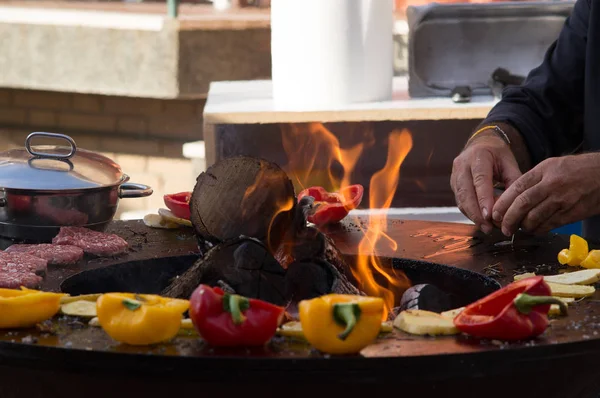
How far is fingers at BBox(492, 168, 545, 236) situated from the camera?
2367mm

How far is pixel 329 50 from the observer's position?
4.12m

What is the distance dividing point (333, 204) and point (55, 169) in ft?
2.41

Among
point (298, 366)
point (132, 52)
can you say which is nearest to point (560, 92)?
point (298, 366)

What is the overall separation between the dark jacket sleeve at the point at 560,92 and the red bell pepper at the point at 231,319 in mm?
1709

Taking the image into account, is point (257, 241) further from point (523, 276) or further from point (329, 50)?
point (329, 50)

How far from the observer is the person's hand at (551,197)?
7.79 feet

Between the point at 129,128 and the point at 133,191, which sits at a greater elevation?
the point at 133,191

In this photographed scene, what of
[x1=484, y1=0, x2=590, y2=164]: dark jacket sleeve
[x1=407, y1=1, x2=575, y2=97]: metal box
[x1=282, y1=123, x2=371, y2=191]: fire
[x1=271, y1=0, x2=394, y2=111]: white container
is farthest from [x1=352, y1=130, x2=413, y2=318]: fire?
[x1=407, y1=1, x2=575, y2=97]: metal box

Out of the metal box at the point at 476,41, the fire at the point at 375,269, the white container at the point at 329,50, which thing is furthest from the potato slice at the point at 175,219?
the metal box at the point at 476,41

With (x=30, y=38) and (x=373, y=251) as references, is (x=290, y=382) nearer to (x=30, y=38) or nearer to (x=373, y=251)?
(x=373, y=251)

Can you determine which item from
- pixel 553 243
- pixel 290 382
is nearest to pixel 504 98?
pixel 553 243

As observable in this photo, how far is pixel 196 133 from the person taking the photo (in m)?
7.20

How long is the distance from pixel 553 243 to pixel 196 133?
4956mm

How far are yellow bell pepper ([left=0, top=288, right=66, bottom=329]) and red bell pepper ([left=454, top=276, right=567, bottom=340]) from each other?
0.70 m
